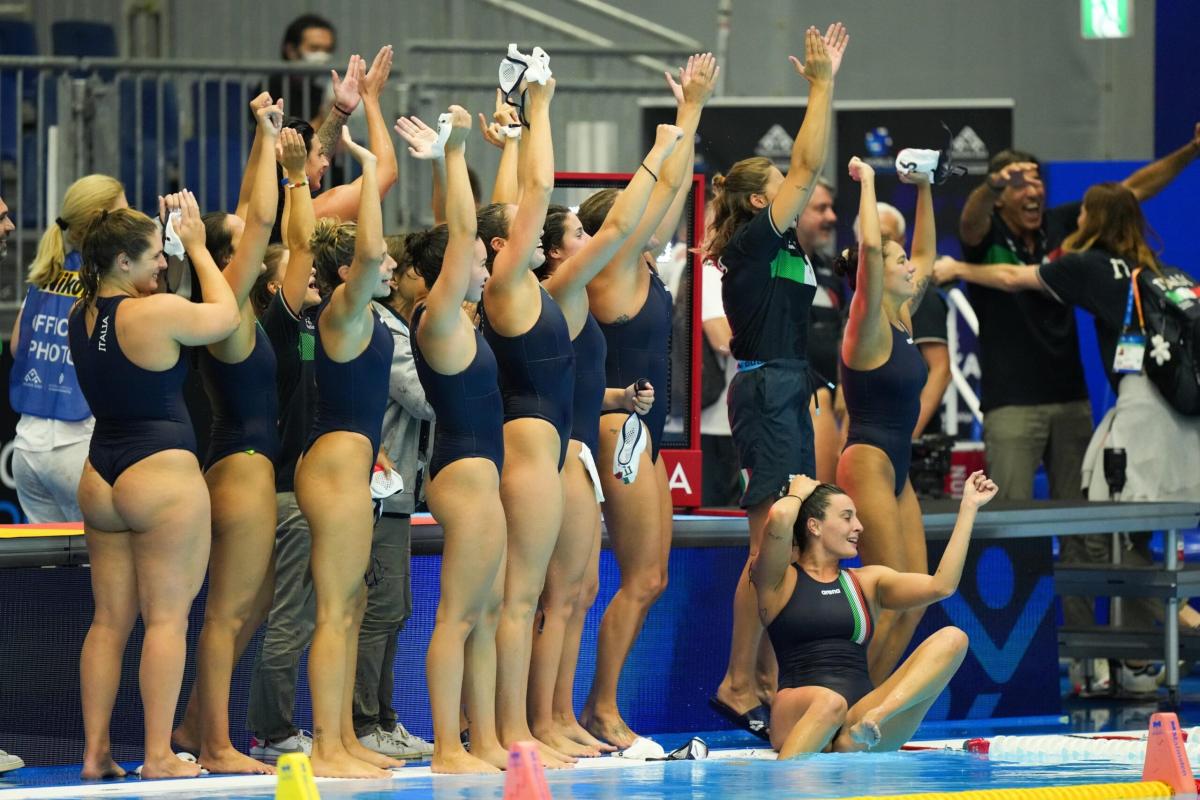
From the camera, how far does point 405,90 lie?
34.2 feet

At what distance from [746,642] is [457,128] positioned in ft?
7.19

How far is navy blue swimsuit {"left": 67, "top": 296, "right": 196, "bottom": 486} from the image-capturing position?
535 centimetres

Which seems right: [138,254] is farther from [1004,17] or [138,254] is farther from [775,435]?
[1004,17]

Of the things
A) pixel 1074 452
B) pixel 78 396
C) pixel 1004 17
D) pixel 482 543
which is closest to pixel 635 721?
pixel 482 543

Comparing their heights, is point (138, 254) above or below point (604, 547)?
above

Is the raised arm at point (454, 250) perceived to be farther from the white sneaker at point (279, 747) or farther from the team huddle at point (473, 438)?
the white sneaker at point (279, 747)

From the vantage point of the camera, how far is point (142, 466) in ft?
17.6

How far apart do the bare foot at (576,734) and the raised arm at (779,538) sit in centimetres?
72

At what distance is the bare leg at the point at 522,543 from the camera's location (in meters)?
5.66

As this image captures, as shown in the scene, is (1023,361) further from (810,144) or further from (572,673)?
(572,673)

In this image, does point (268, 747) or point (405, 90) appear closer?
point (268, 747)

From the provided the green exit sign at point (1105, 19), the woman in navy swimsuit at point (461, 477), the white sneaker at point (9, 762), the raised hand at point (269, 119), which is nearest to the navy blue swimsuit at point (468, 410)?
the woman in navy swimsuit at point (461, 477)

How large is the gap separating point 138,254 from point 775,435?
226cm

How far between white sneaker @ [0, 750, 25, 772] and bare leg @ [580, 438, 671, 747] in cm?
176
